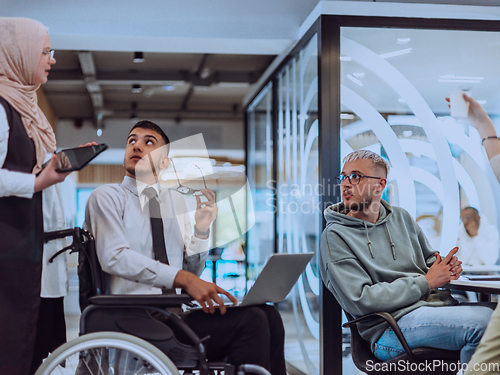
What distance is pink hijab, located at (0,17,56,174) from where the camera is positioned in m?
1.72

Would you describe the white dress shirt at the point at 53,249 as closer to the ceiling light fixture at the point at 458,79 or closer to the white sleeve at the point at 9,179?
the white sleeve at the point at 9,179

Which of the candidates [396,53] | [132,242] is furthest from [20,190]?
[396,53]

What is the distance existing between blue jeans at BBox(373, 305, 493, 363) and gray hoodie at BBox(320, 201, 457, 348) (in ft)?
0.16

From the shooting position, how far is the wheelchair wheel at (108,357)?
1.57 m

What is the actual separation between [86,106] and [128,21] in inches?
186

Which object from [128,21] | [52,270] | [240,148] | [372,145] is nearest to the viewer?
[52,270]

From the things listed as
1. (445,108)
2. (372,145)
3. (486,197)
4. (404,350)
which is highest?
(445,108)

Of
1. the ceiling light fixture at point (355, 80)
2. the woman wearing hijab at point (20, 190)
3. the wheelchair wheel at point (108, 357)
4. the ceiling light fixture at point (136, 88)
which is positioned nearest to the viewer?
the wheelchair wheel at point (108, 357)

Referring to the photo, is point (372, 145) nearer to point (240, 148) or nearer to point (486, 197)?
point (486, 197)

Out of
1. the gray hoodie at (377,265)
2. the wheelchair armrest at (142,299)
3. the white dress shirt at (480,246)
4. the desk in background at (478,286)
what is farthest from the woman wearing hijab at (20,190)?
the white dress shirt at (480,246)

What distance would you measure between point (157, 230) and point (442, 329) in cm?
113

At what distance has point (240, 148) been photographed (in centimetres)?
869

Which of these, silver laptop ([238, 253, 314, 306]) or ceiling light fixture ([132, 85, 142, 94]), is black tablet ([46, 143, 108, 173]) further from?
ceiling light fixture ([132, 85, 142, 94])

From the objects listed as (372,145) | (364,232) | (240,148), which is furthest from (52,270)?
(240,148)
